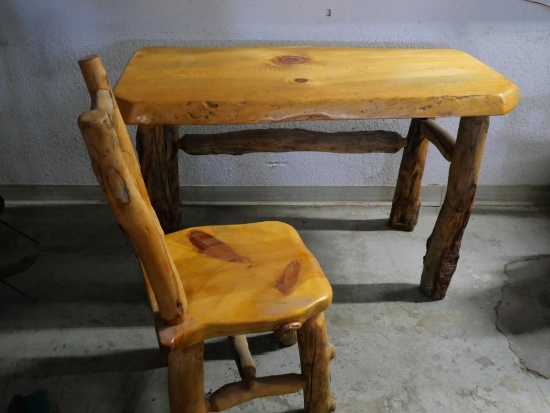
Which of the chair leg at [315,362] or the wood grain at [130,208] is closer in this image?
the wood grain at [130,208]

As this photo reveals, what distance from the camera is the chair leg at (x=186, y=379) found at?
1028 mm

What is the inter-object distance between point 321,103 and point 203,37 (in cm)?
99

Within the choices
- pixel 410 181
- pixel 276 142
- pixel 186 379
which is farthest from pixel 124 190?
pixel 410 181

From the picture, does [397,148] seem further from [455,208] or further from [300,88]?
[300,88]

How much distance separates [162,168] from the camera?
180 cm

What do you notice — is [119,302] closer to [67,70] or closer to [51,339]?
[51,339]

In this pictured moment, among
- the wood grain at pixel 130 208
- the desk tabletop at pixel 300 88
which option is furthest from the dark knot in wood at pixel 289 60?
the wood grain at pixel 130 208

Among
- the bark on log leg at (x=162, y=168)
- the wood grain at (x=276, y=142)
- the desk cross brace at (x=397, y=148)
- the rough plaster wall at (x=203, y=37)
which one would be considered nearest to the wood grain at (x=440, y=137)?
the desk cross brace at (x=397, y=148)

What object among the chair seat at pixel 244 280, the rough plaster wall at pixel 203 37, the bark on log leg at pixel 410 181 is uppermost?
the rough plaster wall at pixel 203 37

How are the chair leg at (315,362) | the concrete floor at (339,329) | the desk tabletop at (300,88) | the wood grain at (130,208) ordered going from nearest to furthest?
the wood grain at (130,208) → the chair leg at (315,362) → the desk tabletop at (300,88) → the concrete floor at (339,329)

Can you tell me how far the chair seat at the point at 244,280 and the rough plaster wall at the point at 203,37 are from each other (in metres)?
1.15

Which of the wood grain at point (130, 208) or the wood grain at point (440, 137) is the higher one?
the wood grain at point (130, 208)

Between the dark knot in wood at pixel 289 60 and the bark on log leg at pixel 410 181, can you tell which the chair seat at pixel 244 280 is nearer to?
the dark knot in wood at pixel 289 60

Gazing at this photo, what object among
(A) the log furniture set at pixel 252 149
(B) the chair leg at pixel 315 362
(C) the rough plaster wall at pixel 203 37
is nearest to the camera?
(A) the log furniture set at pixel 252 149
